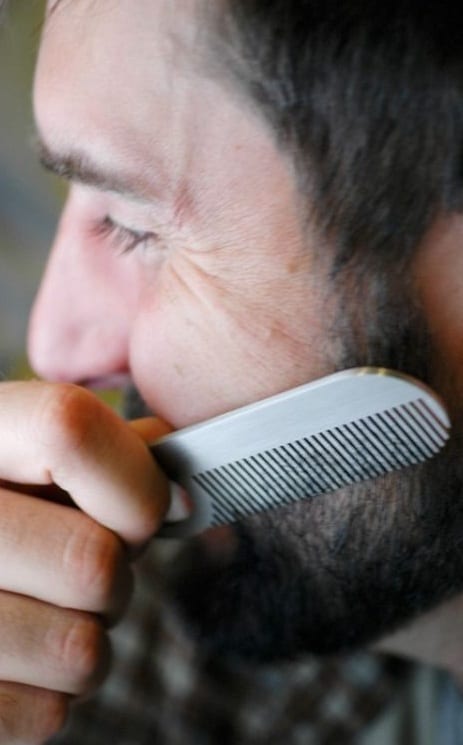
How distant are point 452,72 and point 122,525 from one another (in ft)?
1.65

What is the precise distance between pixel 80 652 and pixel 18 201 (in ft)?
3.05

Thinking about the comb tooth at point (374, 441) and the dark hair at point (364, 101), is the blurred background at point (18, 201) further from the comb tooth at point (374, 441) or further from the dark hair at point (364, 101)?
the comb tooth at point (374, 441)

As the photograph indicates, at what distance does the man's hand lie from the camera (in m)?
0.93

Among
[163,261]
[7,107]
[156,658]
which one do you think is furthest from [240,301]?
[156,658]

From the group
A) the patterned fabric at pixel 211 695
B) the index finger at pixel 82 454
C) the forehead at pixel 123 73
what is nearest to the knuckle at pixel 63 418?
the index finger at pixel 82 454

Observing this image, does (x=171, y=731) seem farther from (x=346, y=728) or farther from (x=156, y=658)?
(x=346, y=728)

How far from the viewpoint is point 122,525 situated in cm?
97

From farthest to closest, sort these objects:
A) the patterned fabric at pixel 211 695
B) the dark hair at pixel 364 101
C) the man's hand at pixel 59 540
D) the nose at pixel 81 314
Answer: the patterned fabric at pixel 211 695
the nose at pixel 81 314
the man's hand at pixel 59 540
the dark hair at pixel 364 101

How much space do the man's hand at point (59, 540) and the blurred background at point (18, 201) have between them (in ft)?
1.27

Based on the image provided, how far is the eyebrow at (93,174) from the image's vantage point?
934 millimetres

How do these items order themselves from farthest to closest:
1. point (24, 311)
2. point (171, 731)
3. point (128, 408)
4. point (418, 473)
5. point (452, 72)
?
point (24, 311) → point (171, 731) → point (128, 408) → point (418, 473) → point (452, 72)

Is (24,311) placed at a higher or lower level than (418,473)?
lower

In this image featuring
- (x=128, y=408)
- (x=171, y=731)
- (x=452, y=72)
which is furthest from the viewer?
(x=171, y=731)

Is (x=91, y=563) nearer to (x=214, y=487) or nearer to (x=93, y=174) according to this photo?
(x=214, y=487)
